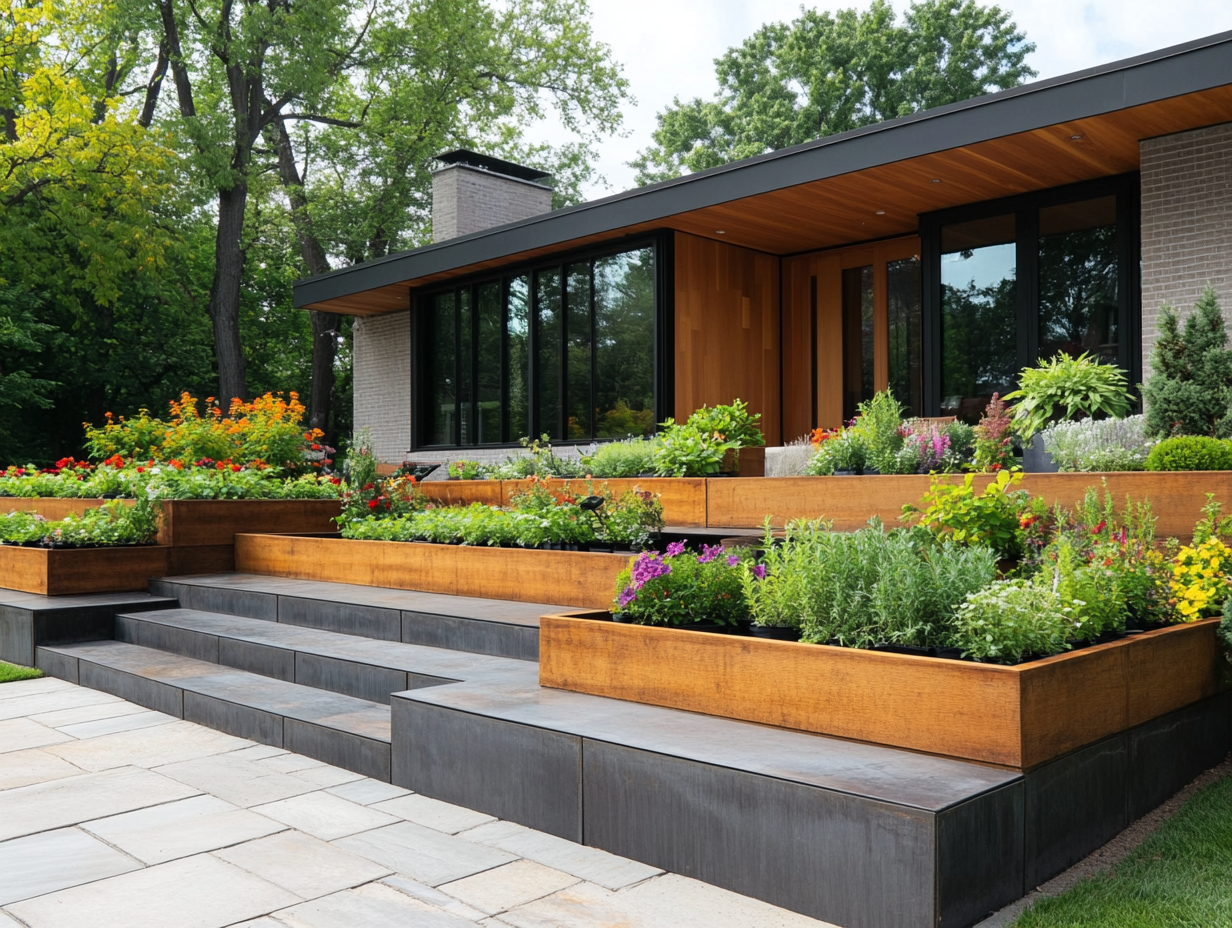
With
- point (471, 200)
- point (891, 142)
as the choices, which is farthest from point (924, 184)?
point (471, 200)

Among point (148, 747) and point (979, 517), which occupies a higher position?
point (979, 517)

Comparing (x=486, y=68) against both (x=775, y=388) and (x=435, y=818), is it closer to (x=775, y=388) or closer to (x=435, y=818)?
(x=775, y=388)

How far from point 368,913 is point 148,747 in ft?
7.80

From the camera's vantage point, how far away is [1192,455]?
5090 millimetres

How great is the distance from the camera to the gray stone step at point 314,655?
185 inches

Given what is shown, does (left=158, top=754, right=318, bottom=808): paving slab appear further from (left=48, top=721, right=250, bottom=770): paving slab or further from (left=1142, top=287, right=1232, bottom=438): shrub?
(left=1142, top=287, right=1232, bottom=438): shrub

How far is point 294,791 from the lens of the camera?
3.92 m

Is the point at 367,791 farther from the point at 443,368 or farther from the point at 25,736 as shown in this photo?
the point at 443,368

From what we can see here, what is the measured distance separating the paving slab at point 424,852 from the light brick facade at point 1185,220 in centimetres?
665

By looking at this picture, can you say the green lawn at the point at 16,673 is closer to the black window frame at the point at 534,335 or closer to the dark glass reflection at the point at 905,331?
the black window frame at the point at 534,335

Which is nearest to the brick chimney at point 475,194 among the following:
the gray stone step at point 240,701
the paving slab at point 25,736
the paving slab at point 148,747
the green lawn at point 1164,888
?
the gray stone step at point 240,701

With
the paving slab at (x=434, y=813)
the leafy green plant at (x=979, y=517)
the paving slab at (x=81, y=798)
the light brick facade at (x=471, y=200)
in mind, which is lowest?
the paving slab at (x=81, y=798)

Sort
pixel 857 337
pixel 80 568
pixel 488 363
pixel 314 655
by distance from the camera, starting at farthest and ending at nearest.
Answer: pixel 488 363
pixel 857 337
pixel 80 568
pixel 314 655

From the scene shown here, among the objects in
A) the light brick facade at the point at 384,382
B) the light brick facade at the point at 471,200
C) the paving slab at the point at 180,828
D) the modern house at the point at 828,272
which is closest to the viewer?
the paving slab at the point at 180,828
